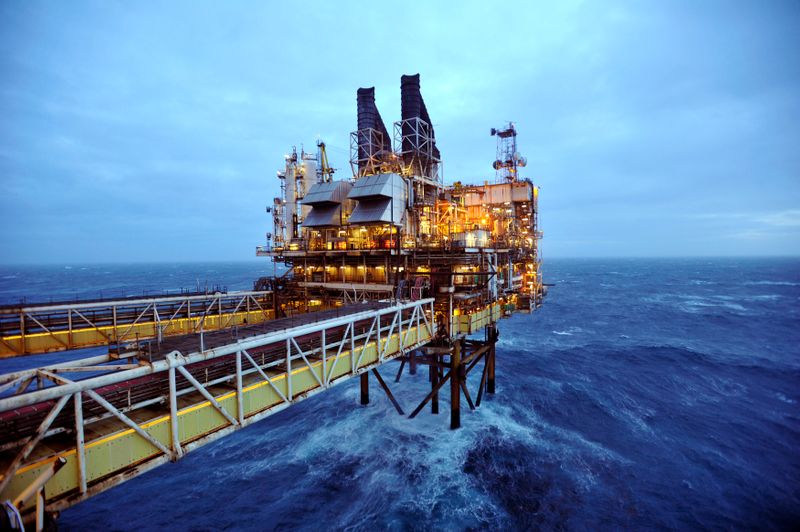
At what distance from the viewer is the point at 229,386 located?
47.3ft

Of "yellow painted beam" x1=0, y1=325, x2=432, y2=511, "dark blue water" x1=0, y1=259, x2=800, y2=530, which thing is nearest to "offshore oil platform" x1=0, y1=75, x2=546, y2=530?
"yellow painted beam" x1=0, y1=325, x2=432, y2=511

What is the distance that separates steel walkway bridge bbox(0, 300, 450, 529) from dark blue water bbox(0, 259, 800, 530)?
9.14 metres

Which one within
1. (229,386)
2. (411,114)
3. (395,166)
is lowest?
(229,386)

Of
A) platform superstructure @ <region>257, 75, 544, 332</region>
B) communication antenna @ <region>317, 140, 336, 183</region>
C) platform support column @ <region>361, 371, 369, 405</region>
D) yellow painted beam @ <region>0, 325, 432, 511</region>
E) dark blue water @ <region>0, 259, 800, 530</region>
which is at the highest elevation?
communication antenna @ <region>317, 140, 336, 183</region>

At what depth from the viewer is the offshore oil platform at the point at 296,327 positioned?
9766mm

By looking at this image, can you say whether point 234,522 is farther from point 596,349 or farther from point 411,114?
point 596,349

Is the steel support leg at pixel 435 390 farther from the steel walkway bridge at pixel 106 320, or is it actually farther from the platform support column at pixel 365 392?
the steel walkway bridge at pixel 106 320

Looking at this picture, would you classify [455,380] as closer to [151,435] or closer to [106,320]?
[151,435]

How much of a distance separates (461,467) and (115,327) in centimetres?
2613

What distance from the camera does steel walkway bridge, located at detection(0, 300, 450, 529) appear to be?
862 centimetres

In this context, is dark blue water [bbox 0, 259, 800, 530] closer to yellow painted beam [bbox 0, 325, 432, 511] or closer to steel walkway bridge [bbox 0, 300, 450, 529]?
yellow painted beam [bbox 0, 325, 432, 511]

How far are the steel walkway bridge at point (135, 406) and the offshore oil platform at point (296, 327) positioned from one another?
5 cm

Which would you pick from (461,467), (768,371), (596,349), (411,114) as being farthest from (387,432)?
(768,371)

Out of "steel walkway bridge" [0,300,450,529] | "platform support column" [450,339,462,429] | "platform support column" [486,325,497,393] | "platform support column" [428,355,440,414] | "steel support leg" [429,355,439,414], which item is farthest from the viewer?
"platform support column" [486,325,497,393]
